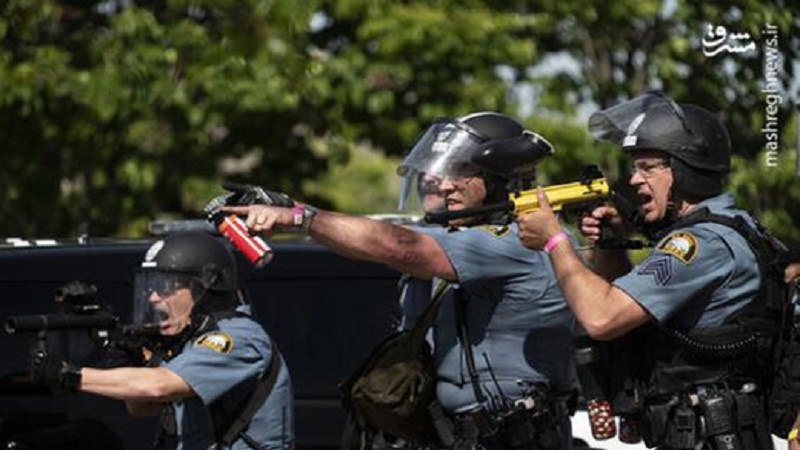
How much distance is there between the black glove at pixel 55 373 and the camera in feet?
18.2

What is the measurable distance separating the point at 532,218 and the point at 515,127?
33.2 inches

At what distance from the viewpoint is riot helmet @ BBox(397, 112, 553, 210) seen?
5.99m

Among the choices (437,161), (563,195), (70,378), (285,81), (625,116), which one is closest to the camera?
(70,378)

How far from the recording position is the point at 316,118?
1396cm

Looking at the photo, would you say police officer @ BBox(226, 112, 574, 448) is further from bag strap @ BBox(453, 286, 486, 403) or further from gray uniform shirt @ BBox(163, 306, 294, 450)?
gray uniform shirt @ BBox(163, 306, 294, 450)

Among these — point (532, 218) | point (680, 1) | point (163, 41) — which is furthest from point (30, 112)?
point (532, 218)

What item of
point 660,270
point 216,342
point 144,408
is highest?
point 660,270

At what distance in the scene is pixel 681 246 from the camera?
546 centimetres

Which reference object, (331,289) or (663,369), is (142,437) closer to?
(331,289)

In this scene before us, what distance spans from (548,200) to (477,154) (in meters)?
0.49

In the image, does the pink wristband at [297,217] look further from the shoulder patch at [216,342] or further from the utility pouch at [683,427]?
the utility pouch at [683,427]

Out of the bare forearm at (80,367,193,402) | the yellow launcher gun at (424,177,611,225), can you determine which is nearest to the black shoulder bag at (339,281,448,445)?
the yellow launcher gun at (424,177,611,225)

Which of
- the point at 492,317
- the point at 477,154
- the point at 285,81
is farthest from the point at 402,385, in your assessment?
the point at 285,81

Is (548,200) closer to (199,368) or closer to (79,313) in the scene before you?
(199,368)
